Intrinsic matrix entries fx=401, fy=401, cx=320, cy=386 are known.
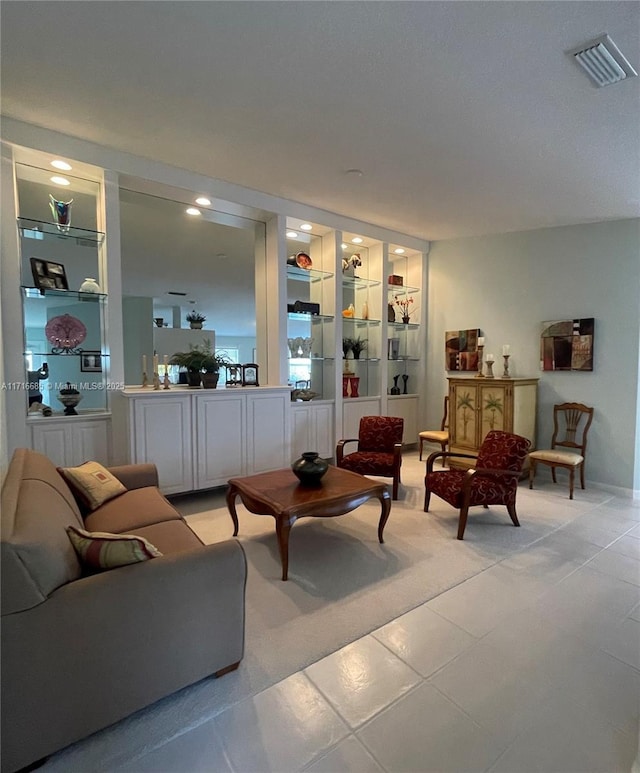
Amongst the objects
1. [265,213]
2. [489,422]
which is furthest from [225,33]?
[489,422]

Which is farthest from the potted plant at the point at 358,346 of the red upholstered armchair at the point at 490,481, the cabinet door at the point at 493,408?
the red upholstered armchair at the point at 490,481

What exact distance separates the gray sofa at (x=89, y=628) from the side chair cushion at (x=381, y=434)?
2.79 meters

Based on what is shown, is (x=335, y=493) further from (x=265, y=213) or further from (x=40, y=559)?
(x=265, y=213)

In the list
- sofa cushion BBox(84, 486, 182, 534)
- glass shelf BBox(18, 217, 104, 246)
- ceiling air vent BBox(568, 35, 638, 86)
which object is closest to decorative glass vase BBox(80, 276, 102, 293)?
glass shelf BBox(18, 217, 104, 246)

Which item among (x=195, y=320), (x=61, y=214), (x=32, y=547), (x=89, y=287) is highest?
(x=61, y=214)

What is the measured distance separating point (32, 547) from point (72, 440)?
2.39 m

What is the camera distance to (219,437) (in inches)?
159

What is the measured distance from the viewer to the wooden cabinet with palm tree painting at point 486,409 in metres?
4.61

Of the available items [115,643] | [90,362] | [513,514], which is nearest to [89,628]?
[115,643]

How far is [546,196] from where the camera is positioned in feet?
13.0

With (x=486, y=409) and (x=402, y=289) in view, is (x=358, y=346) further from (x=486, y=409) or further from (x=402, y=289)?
(x=486, y=409)

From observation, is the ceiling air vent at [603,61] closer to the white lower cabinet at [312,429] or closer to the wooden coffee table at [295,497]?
the wooden coffee table at [295,497]

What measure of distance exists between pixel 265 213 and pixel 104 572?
154 inches

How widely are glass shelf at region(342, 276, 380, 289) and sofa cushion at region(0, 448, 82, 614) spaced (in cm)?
435
